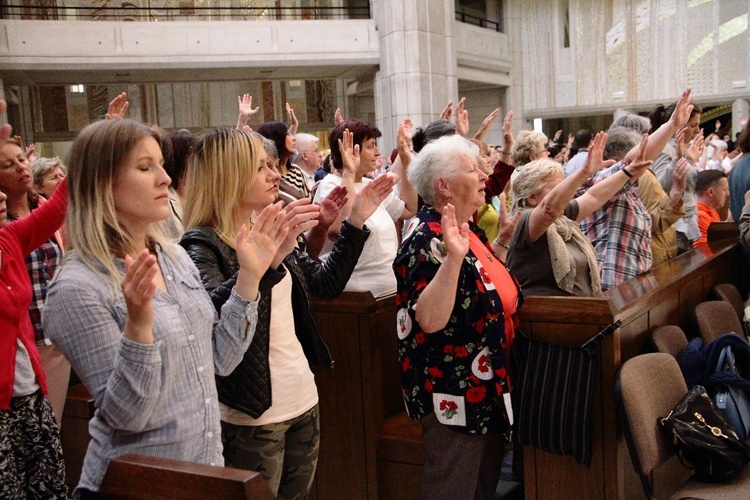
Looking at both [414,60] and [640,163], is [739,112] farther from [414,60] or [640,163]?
[640,163]

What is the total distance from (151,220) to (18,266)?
0.89 metres

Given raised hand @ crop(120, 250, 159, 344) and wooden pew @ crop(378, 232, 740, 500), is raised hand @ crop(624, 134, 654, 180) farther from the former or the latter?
raised hand @ crop(120, 250, 159, 344)

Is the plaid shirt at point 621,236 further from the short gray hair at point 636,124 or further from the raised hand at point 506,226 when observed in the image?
the short gray hair at point 636,124

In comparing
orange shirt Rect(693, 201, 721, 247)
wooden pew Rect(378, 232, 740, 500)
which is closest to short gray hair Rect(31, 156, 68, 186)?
A: wooden pew Rect(378, 232, 740, 500)

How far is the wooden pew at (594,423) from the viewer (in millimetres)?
2619

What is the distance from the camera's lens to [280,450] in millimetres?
2195

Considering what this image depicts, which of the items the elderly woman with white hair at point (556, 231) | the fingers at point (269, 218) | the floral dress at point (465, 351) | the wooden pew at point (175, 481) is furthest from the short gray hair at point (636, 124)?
the wooden pew at point (175, 481)

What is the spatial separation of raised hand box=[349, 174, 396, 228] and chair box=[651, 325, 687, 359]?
1.27m

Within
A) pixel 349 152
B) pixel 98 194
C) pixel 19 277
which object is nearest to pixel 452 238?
pixel 98 194

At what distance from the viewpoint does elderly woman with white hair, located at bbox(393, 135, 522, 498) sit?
2418 mm

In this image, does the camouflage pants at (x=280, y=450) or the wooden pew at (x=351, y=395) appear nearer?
the camouflage pants at (x=280, y=450)

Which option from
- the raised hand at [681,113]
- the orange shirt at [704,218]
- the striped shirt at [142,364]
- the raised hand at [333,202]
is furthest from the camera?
the orange shirt at [704,218]

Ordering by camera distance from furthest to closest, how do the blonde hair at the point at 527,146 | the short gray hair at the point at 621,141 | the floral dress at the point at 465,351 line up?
1. the blonde hair at the point at 527,146
2. the short gray hair at the point at 621,141
3. the floral dress at the point at 465,351

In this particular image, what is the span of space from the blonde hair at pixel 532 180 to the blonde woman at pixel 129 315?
1725mm
